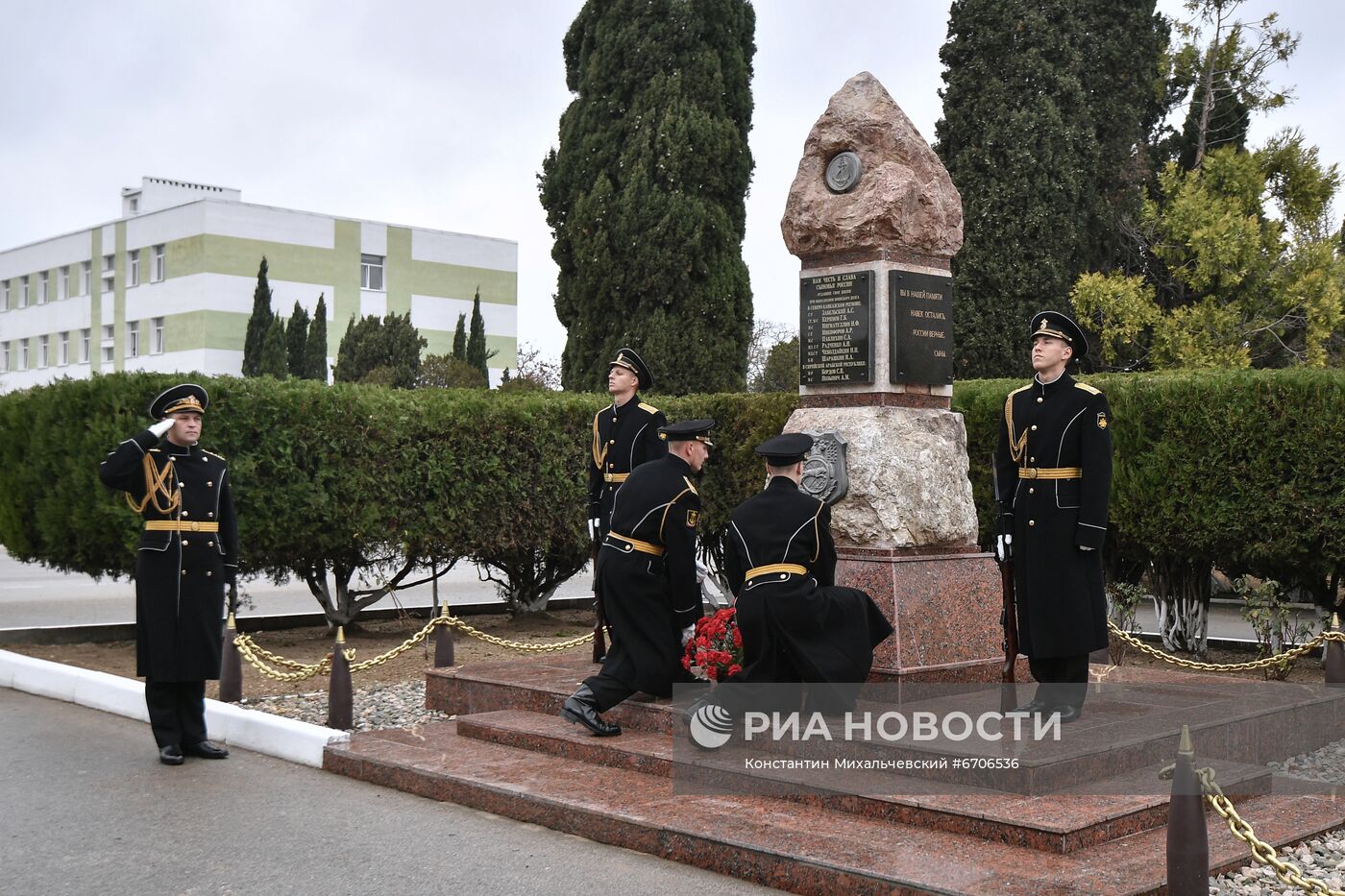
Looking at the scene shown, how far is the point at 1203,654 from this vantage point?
1177 cm

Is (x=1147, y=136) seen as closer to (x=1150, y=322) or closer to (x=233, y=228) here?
(x=1150, y=322)

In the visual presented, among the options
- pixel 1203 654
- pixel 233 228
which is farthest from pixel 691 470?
pixel 233 228

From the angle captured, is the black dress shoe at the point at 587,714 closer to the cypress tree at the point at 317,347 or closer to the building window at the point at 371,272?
the cypress tree at the point at 317,347

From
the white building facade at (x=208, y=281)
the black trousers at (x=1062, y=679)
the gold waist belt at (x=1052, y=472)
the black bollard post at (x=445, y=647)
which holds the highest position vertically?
the white building facade at (x=208, y=281)

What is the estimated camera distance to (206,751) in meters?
7.74

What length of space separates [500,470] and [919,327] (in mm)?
6151

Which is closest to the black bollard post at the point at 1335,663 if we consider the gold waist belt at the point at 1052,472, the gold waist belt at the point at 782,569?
the gold waist belt at the point at 1052,472

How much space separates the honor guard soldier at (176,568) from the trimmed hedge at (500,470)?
3.96 metres

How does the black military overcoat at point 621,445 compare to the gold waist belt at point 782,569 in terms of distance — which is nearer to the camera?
the gold waist belt at point 782,569

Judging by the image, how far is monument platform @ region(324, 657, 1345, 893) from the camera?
16.9 feet

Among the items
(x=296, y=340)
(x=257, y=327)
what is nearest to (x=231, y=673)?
(x=296, y=340)

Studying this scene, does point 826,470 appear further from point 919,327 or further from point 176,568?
point 176,568

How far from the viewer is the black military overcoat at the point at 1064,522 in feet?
21.8

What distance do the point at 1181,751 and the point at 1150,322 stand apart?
68.0 feet
